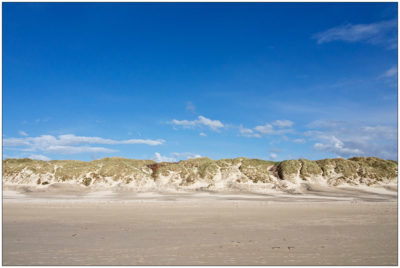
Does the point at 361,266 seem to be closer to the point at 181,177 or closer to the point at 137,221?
the point at 137,221

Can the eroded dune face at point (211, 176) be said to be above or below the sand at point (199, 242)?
above

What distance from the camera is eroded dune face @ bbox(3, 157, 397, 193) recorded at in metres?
46.3

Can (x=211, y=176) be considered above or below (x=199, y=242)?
above

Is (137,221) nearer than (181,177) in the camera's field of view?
Yes

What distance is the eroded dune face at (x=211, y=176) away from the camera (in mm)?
46344

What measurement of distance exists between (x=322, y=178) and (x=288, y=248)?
140ft

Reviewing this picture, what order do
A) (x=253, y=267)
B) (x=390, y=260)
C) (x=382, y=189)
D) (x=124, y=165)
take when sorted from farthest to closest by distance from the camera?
(x=124, y=165) → (x=382, y=189) → (x=390, y=260) → (x=253, y=267)

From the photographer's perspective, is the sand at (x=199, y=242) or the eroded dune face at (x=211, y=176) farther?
the eroded dune face at (x=211, y=176)

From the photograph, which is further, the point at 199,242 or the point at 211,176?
the point at 211,176

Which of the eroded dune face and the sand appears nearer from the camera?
the sand

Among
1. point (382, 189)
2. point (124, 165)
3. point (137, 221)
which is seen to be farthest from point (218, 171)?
point (137, 221)

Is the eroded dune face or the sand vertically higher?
the eroded dune face

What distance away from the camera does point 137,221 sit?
49.4 feet

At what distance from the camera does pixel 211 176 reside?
48906 mm
